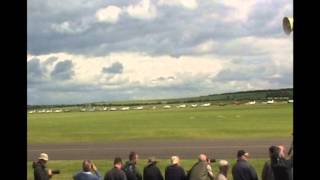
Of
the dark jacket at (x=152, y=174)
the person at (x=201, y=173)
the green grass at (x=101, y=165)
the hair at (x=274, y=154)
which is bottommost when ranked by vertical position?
the green grass at (x=101, y=165)

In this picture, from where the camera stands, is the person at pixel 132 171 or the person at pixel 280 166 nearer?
the person at pixel 280 166

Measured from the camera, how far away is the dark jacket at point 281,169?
8477mm

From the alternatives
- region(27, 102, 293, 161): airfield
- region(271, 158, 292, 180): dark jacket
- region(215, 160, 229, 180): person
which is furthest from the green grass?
region(215, 160, 229, 180): person

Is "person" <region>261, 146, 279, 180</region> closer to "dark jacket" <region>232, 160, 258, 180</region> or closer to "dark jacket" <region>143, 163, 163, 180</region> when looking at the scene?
"dark jacket" <region>232, 160, 258, 180</region>

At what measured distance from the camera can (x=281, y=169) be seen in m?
8.47

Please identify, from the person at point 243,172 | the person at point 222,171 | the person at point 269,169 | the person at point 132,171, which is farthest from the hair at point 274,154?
the person at point 132,171

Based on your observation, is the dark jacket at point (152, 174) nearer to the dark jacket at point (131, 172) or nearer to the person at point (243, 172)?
the dark jacket at point (131, 172)

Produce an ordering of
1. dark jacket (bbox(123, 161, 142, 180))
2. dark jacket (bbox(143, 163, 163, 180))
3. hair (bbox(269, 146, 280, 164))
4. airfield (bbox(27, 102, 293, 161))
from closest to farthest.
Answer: hair (bbox(269, 146, 280, 164)), dark jacket (bbox(123, 161, 142, 180)), dark jacket (bbox(143, 163, 163, 180)), airfield (bbox(27, 102, 293, 161))

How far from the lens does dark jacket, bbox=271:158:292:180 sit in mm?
8477

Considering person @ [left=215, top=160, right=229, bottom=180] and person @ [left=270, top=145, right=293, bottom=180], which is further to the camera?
person @ [left=270, top=145, right=293, bottom=180]

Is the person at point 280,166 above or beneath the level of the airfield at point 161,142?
above
